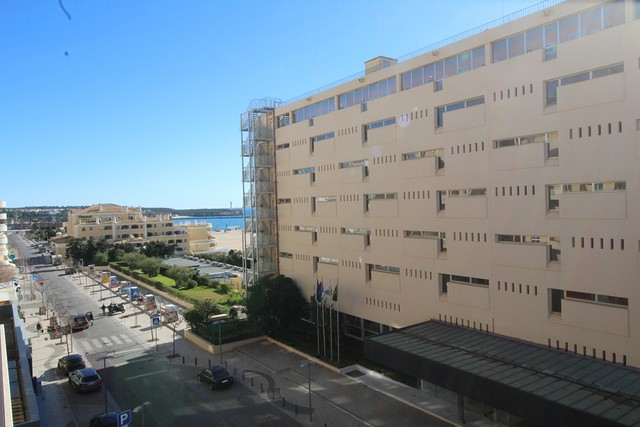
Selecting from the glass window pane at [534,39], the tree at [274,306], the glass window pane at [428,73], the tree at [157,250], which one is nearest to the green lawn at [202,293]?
the tree at [274,306]

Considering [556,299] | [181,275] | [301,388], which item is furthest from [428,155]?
[181,275]

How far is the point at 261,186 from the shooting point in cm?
3969

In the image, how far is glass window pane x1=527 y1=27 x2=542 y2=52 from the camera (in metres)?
20.9

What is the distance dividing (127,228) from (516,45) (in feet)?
329

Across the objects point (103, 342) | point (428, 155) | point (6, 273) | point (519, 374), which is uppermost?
point (428, 155)

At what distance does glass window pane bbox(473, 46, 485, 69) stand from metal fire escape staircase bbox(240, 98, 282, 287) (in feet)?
66.1

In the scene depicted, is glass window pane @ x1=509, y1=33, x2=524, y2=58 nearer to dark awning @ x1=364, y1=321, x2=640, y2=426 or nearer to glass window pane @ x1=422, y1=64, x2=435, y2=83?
glass window pane @ x1=422, y1=64, x2=435, y2=83

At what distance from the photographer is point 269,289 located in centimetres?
3416

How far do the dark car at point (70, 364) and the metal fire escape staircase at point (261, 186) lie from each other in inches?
614

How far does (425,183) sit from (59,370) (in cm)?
2533

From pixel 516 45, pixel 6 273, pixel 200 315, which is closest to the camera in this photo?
pixel 516 45

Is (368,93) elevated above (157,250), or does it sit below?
above

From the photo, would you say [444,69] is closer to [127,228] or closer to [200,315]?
[200,315]

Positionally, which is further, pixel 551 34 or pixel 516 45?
pixel 516 45
